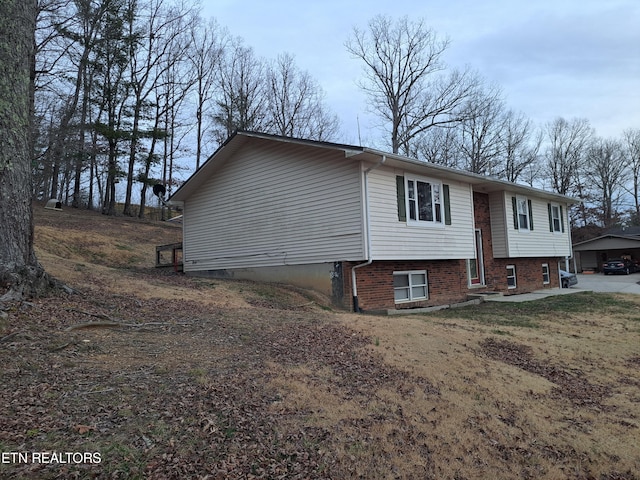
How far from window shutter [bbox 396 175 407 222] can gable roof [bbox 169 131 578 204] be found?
0.36 meters

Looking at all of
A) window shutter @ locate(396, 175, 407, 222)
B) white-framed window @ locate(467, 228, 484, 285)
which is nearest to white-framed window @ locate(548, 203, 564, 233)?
white-framed window @ locate(467, 228, 484, 285)

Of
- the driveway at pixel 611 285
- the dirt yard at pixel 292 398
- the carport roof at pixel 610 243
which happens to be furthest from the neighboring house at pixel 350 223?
the carport roof at pixel 610 243

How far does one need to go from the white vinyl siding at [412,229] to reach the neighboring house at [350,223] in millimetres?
32

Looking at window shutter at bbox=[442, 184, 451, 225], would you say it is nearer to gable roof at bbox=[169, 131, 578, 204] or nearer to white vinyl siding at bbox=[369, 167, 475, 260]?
white vinyl siding at bbox=[369, 167, 475, 260]

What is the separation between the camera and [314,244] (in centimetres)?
1273

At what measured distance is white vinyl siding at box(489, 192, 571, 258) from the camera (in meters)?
17.1

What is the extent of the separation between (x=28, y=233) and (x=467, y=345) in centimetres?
694

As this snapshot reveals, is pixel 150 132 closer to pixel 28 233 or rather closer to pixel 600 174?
pixel 28 233

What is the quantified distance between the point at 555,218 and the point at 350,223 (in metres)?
13.6

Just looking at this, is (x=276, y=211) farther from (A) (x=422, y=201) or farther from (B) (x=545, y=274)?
(B) (x=545, y=274)

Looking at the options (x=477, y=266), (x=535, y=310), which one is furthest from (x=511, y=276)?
(x=535, y=310)

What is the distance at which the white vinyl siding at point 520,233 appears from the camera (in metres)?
17.1

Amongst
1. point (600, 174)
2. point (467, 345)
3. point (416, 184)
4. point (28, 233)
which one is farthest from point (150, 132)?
point (600, 174)

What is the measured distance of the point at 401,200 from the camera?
12.5m
